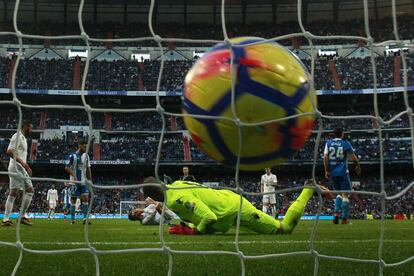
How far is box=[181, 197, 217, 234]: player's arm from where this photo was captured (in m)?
5.51

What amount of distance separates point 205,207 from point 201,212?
0.24 ft

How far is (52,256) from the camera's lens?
3643 millimetres

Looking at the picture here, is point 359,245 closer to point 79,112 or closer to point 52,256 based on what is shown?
point 52,256

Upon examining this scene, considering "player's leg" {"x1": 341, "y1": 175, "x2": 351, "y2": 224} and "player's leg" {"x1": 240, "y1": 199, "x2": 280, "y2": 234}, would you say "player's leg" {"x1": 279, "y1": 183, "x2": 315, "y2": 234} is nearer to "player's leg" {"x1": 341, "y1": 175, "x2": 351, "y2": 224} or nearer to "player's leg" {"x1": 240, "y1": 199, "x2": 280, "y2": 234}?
"player's leg" {"x1": 240, "y1": 199, "x2": 280, "y2": 234}

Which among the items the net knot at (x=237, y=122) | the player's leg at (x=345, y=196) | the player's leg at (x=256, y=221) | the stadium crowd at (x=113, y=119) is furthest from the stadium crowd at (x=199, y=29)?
the net knot at (x=237, y=122)

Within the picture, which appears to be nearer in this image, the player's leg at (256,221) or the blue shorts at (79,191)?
the player's leg at (256,221)

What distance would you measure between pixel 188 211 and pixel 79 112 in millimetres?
25571

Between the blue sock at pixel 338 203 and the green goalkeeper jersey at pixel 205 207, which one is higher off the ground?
the green goalkeeper jersey at pixel 205 207

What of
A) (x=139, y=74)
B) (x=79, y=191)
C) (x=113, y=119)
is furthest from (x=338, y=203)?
(x=139, y=74)

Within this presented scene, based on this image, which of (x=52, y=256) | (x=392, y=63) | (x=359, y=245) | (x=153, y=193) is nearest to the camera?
(x=52, y=256)

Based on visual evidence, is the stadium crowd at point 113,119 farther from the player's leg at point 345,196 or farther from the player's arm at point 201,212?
the player's arm at point 201,212

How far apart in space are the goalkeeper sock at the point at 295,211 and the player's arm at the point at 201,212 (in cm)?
92

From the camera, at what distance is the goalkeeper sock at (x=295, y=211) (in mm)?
5631

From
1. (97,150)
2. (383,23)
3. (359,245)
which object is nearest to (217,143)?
(359,245)
